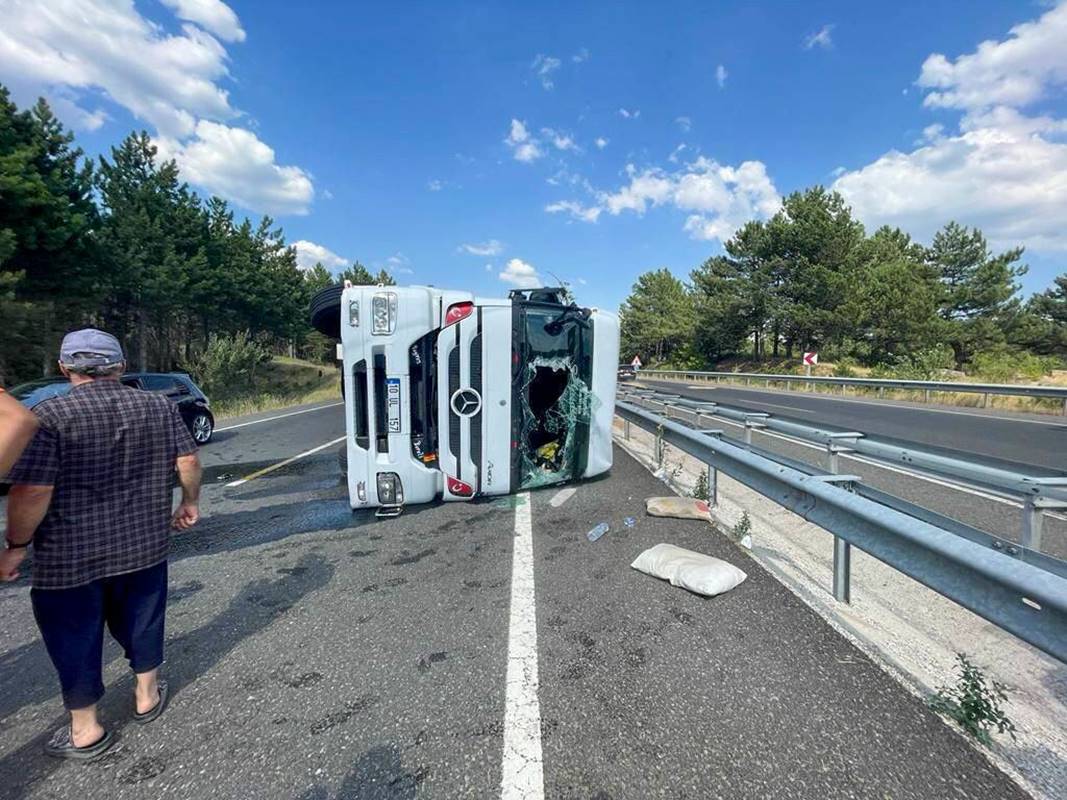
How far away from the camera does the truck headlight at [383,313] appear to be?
421cm

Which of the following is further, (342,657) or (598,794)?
(342,657)

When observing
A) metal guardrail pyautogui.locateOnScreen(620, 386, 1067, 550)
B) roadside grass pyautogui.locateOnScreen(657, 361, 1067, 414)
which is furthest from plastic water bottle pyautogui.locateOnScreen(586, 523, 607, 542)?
roadside grass pyautogui.locateOnScreen(657, 361, 1067, 414)

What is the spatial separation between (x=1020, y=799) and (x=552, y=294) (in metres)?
4.47

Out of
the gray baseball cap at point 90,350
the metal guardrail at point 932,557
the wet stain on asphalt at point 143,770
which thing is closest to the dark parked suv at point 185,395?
the gray baseball cap at point 90,350

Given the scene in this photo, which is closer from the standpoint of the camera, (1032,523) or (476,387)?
(1032,523)

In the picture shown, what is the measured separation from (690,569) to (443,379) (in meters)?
2.57

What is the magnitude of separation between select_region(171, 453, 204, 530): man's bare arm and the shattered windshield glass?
269 cm

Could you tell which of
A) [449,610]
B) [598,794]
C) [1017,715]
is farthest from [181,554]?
[1017,715]

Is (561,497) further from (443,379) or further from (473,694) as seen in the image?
(473,694)

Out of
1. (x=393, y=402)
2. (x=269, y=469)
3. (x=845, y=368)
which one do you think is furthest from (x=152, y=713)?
(x=845, y=368)

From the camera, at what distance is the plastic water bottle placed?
162 inches

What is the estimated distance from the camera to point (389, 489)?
448cm

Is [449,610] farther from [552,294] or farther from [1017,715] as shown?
[552,294]

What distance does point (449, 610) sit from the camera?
9.80ft
